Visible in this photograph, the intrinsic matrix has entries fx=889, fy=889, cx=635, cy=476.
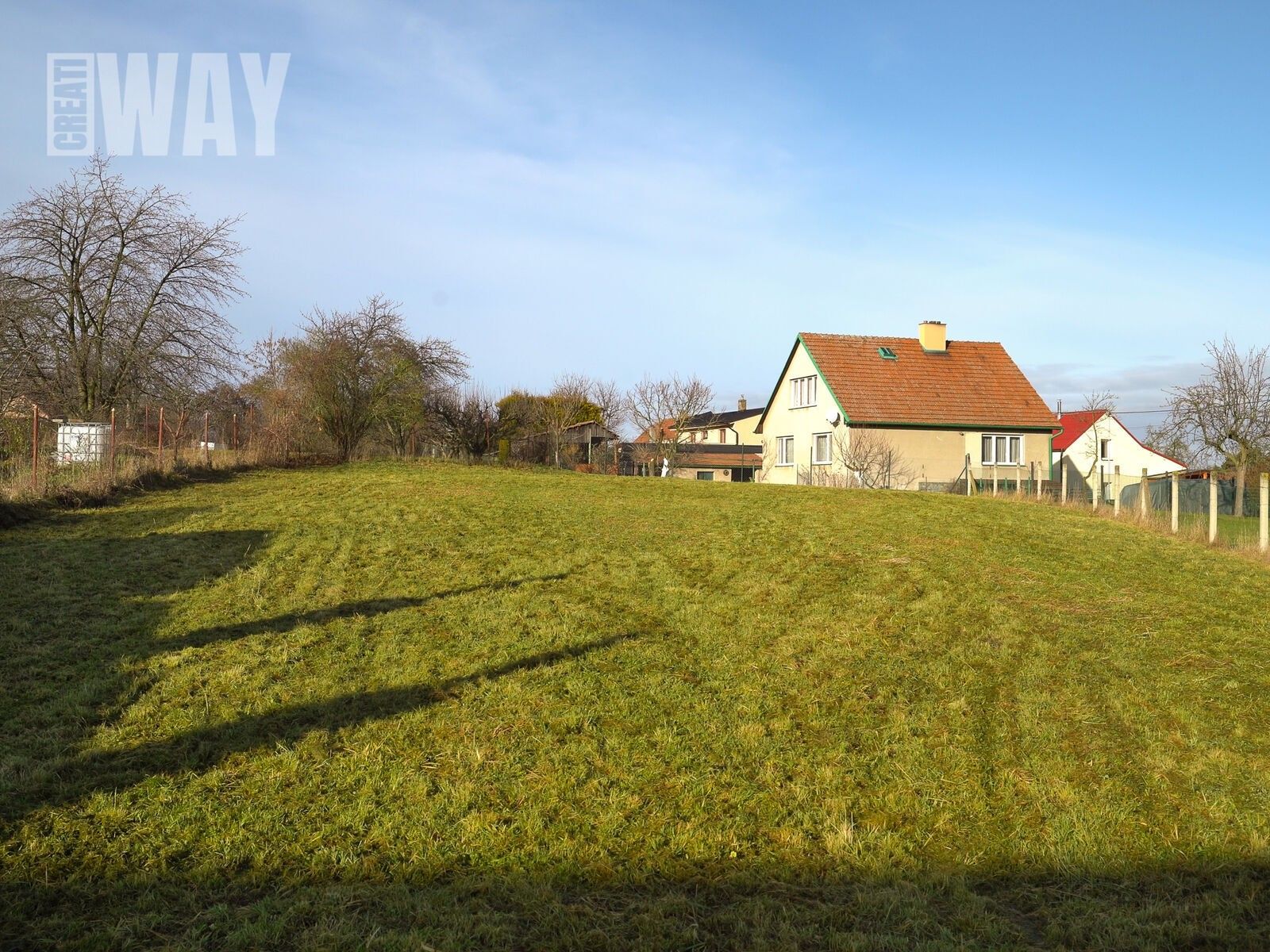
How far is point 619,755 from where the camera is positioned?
5195 millimetres

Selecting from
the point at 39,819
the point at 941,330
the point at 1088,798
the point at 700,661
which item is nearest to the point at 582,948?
the point at 39,819

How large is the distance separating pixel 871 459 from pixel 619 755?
2538cm

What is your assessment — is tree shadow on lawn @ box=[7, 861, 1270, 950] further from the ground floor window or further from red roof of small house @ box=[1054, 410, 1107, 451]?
red roof of small house @ box=[1054, 410, 1107, 451]

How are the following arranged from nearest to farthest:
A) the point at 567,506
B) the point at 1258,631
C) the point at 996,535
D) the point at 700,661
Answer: the point at 700,661 → the point at 1258,631 → the point at 996,535 → the point at 567,506

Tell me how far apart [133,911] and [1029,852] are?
4.01 meters

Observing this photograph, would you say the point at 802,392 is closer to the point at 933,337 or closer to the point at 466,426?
the point at 933,337

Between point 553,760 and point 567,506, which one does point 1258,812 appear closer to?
point 553,760

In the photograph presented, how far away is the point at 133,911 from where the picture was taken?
3.57 metres

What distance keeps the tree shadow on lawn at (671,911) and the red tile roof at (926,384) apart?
89.3 feet

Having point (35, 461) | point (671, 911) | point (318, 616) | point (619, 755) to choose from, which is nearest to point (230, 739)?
point (619, 755)

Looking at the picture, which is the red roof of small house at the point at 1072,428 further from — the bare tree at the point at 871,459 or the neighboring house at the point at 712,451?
the bare tree at the point at 871,459

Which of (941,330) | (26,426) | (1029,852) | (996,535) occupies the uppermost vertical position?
(941,330)

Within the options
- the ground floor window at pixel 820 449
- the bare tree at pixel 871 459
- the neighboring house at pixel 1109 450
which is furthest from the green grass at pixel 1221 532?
the neighboring house at pixel 1109 450

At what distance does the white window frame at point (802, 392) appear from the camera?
33625 mm
